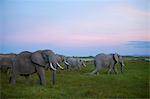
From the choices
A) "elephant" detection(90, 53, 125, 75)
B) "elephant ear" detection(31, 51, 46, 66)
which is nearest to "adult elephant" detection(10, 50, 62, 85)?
"elephant ear" detection(31, 51, 46, 66)

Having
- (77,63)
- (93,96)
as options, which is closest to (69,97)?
(93,96)

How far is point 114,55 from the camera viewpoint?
18.0m

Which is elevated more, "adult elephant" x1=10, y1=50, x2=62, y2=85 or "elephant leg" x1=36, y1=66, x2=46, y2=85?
"adult elephant" x1=10, y1=50, x2=62, y2=85

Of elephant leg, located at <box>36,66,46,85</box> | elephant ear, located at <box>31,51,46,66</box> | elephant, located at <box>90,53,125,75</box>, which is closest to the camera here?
elephant leg, located at <box>36,66,46,85</box>

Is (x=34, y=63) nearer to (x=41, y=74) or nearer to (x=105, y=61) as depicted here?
(x=41, y=74)

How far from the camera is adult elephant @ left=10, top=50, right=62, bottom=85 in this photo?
36.0 feet

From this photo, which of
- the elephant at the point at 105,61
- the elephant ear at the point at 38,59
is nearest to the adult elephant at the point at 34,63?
the elephant ear at the point at 38,59

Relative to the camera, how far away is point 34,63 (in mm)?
11055

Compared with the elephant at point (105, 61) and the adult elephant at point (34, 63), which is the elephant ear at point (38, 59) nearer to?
the adult elephant at point (34, 63)

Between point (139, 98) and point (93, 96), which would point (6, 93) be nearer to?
point (93, 96)

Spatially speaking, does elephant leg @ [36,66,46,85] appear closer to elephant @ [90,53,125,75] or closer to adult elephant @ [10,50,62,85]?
adult elephant @ [10,50,62,85]

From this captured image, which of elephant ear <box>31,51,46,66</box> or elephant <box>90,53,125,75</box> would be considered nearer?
elephant ear <box>31,51,46,66</box>

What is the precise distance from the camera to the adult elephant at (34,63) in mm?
10977

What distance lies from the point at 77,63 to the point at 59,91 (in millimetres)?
15185
